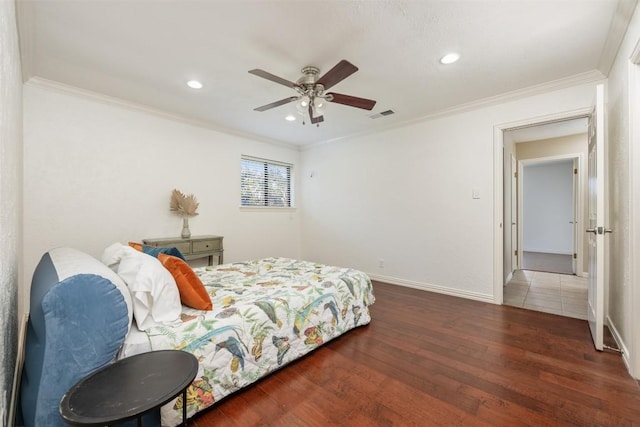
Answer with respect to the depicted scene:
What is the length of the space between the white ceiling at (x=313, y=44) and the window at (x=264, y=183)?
1672 millimetres

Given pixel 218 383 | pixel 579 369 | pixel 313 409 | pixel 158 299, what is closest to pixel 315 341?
pixel 313 409

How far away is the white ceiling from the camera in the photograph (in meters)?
1.88

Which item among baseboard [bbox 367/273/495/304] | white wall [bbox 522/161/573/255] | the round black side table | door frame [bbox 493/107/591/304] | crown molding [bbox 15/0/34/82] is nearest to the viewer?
the round black side table

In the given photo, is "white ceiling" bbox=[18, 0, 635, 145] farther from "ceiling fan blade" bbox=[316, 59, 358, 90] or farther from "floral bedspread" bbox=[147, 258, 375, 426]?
"floral bedspread" bbox=[147, 258, 375, 426]

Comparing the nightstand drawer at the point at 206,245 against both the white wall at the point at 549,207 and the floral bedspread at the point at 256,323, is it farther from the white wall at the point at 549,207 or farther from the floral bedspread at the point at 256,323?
the white wall at the point at 549,207

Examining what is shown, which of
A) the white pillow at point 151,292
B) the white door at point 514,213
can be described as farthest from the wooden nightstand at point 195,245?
the white door at point 514,213

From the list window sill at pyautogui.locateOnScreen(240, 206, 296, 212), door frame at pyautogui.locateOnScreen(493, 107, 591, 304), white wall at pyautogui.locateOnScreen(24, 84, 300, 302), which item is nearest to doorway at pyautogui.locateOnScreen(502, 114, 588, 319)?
door frame at pyautogui.locateOnScreen(493, 107, 591, 304)

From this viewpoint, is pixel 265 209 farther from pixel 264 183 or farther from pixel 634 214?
pixel 634 214

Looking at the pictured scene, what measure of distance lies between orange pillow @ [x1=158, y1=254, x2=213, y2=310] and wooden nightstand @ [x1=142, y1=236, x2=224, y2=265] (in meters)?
1.77

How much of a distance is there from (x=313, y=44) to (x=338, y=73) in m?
0.38

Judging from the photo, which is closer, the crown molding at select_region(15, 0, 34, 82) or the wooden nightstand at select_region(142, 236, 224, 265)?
the crown molding at select_region(15, 0, 34, 82)

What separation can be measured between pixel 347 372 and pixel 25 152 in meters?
3.70

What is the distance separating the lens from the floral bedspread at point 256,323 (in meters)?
1.58

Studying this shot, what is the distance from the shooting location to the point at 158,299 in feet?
5.32
